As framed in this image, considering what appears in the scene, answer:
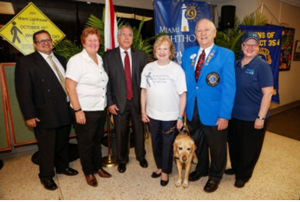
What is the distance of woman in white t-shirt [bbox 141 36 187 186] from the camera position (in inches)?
84.4

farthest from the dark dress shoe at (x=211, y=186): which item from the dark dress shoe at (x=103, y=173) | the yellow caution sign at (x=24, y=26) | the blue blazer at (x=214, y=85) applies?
the yellow caution sign at (x=24, y=26)

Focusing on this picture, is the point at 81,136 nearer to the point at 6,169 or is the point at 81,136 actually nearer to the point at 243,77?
the point at 6,169

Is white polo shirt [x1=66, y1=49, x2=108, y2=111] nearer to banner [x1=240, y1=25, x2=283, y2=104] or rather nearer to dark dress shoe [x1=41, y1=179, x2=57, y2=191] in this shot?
dark dress shoe [x1=41, y1=179, x2=57, y2=191]

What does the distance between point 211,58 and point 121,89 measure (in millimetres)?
1103

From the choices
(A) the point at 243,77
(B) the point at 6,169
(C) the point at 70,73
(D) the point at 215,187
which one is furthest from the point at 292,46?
(B) the point at 6,169

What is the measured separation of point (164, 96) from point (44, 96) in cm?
131

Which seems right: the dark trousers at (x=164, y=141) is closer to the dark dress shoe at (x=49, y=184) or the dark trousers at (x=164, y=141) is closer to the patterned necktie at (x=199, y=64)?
the patterned necktie at (x=199, y=64)

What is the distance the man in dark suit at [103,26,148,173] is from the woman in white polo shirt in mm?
156

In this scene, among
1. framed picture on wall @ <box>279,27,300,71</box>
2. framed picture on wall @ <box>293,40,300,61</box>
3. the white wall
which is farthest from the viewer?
framed picture on wall @ <box>293,40,300,61</box>

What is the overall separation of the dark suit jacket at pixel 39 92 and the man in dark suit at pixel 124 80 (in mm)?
581

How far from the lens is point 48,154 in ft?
7.66

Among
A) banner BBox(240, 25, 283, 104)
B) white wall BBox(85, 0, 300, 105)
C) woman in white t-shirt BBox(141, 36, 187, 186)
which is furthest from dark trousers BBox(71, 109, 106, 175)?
banner BBox(240, 25, 283, 104)

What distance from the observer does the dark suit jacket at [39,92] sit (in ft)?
6.97

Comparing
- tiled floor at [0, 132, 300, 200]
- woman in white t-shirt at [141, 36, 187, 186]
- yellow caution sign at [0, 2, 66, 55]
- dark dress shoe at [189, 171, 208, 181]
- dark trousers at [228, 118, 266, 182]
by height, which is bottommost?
tiled floor at [0, 132, 300, 200]
